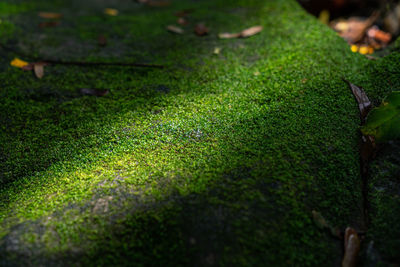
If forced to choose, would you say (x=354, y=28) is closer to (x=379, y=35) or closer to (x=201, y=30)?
(x=379, y=35)

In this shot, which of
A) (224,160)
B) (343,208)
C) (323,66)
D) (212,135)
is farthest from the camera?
(323,66)

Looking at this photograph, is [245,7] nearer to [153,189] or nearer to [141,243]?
[153,189]

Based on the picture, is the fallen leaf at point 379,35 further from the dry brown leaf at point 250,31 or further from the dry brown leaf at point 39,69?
the dry brown leaf at point 39,69

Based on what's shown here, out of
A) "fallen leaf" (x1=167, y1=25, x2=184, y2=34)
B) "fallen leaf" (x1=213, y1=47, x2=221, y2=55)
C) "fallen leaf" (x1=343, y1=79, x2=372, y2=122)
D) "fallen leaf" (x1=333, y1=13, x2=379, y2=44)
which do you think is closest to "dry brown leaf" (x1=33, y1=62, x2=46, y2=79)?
"fallen leaf" (x1=167, y1=25, x2=184, y2=34)

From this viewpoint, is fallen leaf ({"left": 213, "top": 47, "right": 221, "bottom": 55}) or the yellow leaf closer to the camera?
the yellow leaf

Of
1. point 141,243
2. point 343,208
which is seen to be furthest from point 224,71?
point 141,243

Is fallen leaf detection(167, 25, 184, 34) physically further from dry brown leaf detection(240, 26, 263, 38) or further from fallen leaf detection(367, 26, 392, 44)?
fallen leaf detection(367, 26, 392, 44)
